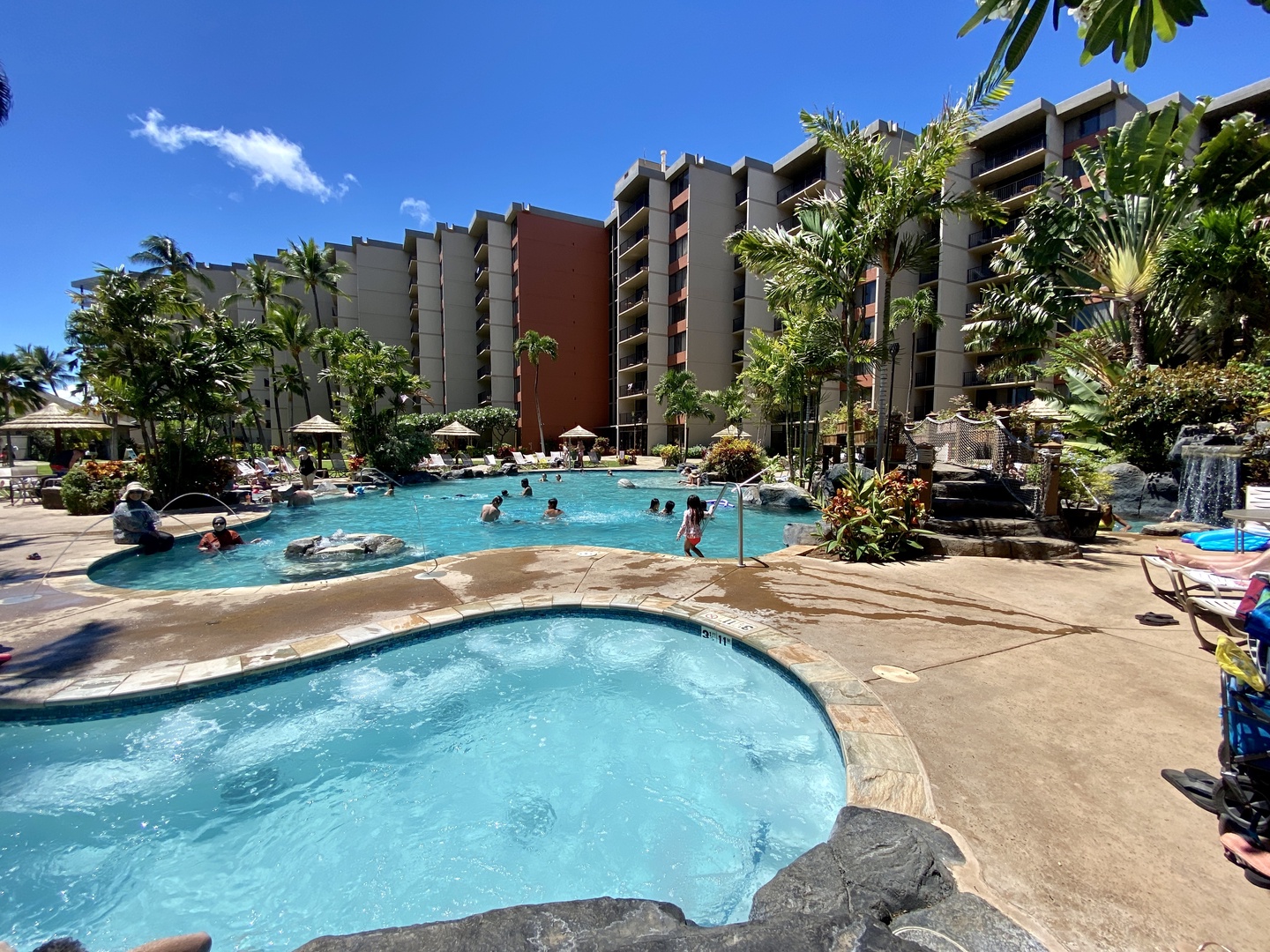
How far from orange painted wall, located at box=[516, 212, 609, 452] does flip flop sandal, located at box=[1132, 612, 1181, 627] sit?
41132 mm

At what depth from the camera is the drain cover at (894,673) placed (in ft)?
13.9

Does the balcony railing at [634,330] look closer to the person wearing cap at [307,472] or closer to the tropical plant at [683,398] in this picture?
the tropical plant at [683,398]

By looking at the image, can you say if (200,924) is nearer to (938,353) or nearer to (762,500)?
(762,500)

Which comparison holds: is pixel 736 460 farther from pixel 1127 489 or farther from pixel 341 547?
pixel 341 547

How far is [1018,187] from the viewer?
3253cm

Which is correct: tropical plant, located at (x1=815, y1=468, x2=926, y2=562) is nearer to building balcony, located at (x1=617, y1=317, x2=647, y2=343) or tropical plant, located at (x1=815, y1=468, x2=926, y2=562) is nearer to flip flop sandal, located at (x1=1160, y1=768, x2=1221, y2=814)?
flip flop sandal, located at (x1=1160, y1=768, x2=1221, y2=814)

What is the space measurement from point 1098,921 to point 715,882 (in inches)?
77.5

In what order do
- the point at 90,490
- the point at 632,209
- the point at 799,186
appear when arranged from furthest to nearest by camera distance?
1. the point at 632,209
2. the point at 799,186
3. the point at 90,490

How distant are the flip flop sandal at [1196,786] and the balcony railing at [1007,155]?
137 ft

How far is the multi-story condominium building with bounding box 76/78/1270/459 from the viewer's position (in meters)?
32.9

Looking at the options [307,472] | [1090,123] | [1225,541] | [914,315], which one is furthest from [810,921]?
[1090,123]

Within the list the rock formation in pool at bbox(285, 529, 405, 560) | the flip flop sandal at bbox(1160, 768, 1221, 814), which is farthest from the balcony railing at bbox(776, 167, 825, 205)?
the flip flop sandal at bbox(1160, 768, 1221, 814)

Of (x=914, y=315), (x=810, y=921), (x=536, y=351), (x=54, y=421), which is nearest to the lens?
(x=810, y=921)

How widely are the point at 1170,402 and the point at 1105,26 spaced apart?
15.9 metres
